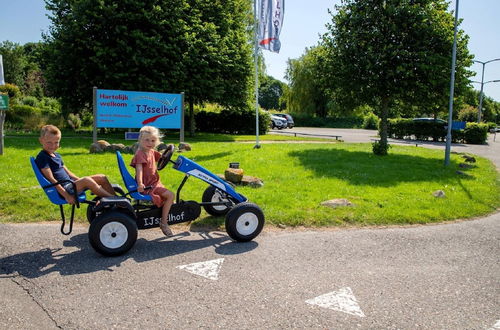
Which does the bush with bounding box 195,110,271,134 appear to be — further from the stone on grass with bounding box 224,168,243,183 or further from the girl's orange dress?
the girl's orange dress

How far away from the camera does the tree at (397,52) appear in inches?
578

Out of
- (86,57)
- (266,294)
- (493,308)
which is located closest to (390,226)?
(493,308)

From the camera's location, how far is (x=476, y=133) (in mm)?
27172

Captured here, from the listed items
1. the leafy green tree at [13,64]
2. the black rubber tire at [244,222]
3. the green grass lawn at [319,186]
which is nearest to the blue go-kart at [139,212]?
the black rubber tire at [244,222]

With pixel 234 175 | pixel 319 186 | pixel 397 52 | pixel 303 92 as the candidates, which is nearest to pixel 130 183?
pixel 234 175

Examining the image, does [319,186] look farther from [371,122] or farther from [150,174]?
[371,122]

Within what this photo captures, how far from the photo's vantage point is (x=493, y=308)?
3.72 metres

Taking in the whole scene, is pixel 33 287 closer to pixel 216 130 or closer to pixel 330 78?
pixel 330 78

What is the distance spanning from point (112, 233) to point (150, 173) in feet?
3.23

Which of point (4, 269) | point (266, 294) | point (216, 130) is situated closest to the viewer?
point (266, 294)

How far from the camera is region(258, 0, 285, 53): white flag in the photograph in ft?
53.7

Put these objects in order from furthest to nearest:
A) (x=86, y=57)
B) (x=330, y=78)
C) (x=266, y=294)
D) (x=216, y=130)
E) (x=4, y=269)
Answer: (x=216, y=130) < (x=86, y=57) < (x=330, y=78) < (x=4, y=269) < (x=266, y=294)

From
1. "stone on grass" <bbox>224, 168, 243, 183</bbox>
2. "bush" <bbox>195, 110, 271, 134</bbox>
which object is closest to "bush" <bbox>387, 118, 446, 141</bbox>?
"bush" <bbox>195, 110, 271, 134</bbox>

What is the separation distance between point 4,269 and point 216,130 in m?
25.6
